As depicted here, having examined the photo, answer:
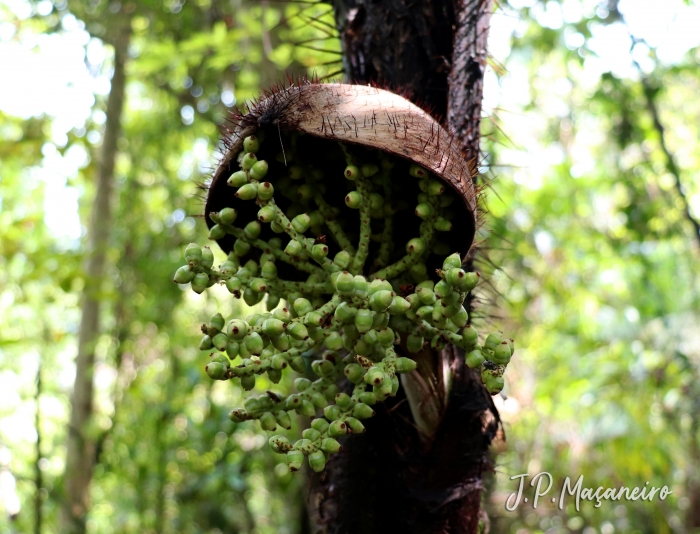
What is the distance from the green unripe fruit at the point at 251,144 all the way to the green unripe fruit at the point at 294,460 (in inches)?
17.8

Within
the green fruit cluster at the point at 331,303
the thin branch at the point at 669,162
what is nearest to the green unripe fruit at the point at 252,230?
the green fruit cluster at the point at 331,303

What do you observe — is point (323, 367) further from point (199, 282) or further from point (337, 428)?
point (199, 282)

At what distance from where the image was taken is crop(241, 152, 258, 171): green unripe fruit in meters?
0.96

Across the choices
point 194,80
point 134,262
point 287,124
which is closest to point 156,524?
point 134,262

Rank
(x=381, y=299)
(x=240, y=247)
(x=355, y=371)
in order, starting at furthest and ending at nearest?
1. (x=240, y=247)
2. (x=355, y=371)
3. (x=381, y=299)

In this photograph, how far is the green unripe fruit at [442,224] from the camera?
0.95 meters

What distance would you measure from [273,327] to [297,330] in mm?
36

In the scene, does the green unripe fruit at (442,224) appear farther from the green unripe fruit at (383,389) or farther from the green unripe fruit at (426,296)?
the green unripe fruit at (383,389)


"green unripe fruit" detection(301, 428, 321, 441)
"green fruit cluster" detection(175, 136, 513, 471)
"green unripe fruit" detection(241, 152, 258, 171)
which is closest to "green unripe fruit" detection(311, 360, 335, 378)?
"green fruit cluster" detection(175, 136, 513, 471)

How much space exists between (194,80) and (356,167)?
3.68m

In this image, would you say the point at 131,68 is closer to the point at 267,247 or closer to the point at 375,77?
the point at 375,77

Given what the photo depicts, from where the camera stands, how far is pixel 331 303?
91 centimetres

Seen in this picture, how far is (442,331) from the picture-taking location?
0.93 meters

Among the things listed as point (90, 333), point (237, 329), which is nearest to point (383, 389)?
point (237, 329)
